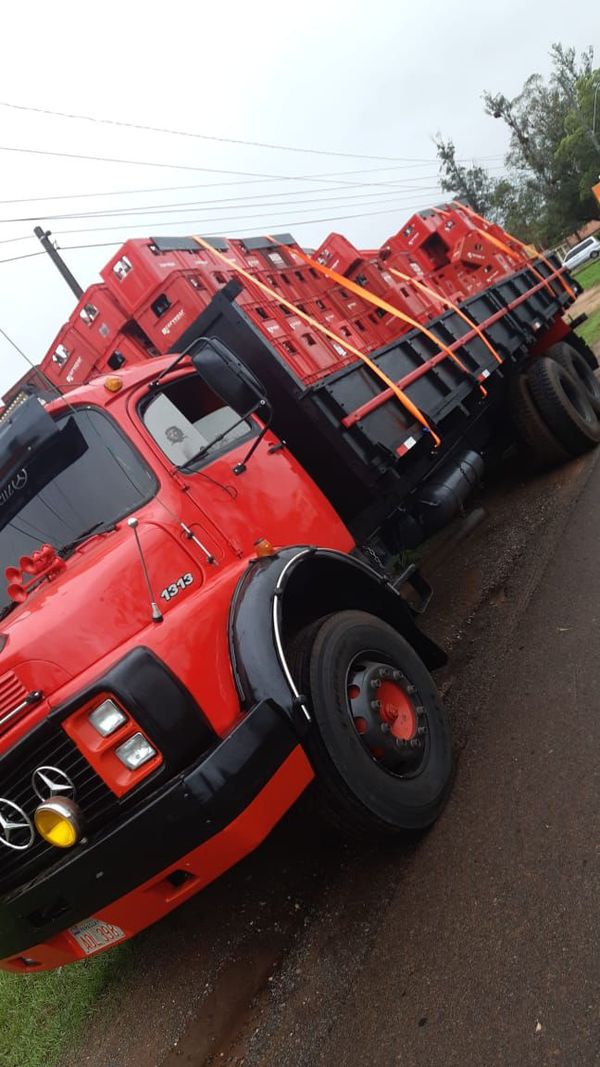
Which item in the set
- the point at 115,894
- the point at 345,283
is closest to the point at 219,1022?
the point at 115,894

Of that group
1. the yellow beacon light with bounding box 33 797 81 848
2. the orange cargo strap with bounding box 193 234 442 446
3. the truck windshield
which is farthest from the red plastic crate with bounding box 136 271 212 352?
the yellow beacon light with bounding box 33 797 81 848

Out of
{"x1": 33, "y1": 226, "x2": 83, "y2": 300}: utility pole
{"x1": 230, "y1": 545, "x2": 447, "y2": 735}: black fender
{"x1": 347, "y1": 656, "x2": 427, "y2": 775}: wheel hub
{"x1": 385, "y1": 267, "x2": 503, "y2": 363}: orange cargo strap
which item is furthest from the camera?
{"x1": 33, "y1": 226, "x2": 83, "y2": 300}: utility pole

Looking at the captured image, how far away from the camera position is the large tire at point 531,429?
20.9ft

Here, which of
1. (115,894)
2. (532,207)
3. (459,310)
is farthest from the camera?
(532,207)

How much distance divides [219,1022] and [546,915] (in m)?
1.34

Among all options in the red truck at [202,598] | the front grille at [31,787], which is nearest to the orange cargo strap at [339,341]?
the red truck at [202,598]

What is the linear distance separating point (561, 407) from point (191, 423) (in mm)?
3970

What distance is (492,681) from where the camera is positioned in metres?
3.94

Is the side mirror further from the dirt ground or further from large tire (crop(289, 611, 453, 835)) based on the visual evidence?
the dirt ground

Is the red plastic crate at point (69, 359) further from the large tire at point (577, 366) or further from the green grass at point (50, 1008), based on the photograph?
the large tire at point (577, 366)

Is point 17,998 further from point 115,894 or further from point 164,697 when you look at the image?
point 164,697

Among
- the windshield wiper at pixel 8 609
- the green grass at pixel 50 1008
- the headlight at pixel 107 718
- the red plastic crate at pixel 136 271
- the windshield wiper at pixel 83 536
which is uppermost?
the red plastic crate at pixel 136 271

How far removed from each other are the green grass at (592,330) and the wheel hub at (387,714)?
8691 mm

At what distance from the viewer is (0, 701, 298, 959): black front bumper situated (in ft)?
7.39
